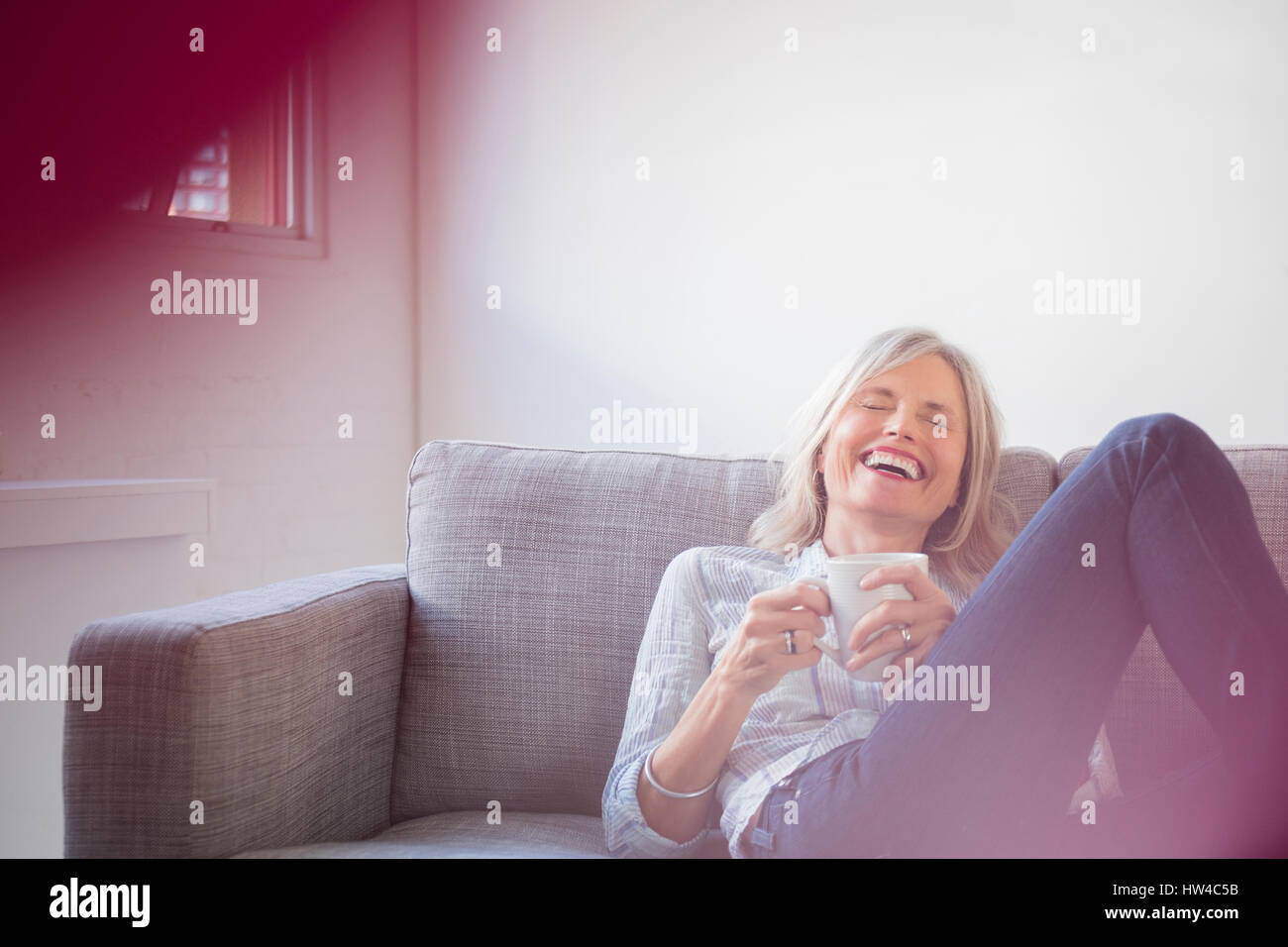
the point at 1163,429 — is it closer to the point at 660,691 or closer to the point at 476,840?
the point at 660,691

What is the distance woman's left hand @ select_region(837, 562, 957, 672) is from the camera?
1.08m

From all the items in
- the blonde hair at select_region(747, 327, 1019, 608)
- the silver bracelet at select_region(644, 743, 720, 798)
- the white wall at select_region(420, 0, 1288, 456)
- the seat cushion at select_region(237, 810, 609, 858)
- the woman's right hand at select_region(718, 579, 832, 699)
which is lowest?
the seat cushion at select_region(237, 810, 609, 858)

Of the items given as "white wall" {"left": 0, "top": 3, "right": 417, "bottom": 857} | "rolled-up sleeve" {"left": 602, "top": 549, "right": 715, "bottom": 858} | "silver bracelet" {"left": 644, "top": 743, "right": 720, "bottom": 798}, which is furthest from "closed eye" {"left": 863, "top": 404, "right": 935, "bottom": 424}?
"white wall" {"left": 0, "top": 3, "right": 417, "bottom": 857}

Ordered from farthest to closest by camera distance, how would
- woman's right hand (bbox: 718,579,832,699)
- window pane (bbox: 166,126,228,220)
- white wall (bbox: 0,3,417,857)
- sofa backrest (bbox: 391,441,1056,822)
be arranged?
window pane (bbox: 166,126,228,220), white wall (bbox: 0,3,417,857), sofa backrest (bbox: 391,441,1056,822), woman's right hand (bbox: 718,579,832,699)

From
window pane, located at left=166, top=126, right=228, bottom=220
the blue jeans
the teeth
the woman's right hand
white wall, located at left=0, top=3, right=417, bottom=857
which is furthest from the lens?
window pane, located at left=166, top=126, right=228, bottom=220

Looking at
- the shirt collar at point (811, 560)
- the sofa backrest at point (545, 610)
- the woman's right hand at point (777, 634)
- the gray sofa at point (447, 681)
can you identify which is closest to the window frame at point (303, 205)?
the gray sofa at point (447, 681)

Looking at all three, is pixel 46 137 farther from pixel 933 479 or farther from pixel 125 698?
pixel 933 479

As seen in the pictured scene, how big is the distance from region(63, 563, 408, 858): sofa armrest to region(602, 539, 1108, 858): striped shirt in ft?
1.19

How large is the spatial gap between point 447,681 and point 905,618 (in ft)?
2.22

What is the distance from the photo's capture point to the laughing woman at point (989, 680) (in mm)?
1028

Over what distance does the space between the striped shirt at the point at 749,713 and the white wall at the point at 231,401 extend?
1156 millimetres

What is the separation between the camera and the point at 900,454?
4.17 ft

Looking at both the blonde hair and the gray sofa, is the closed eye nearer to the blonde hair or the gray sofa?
the blonde hair

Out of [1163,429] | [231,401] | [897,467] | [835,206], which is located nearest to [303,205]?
[231,401]
